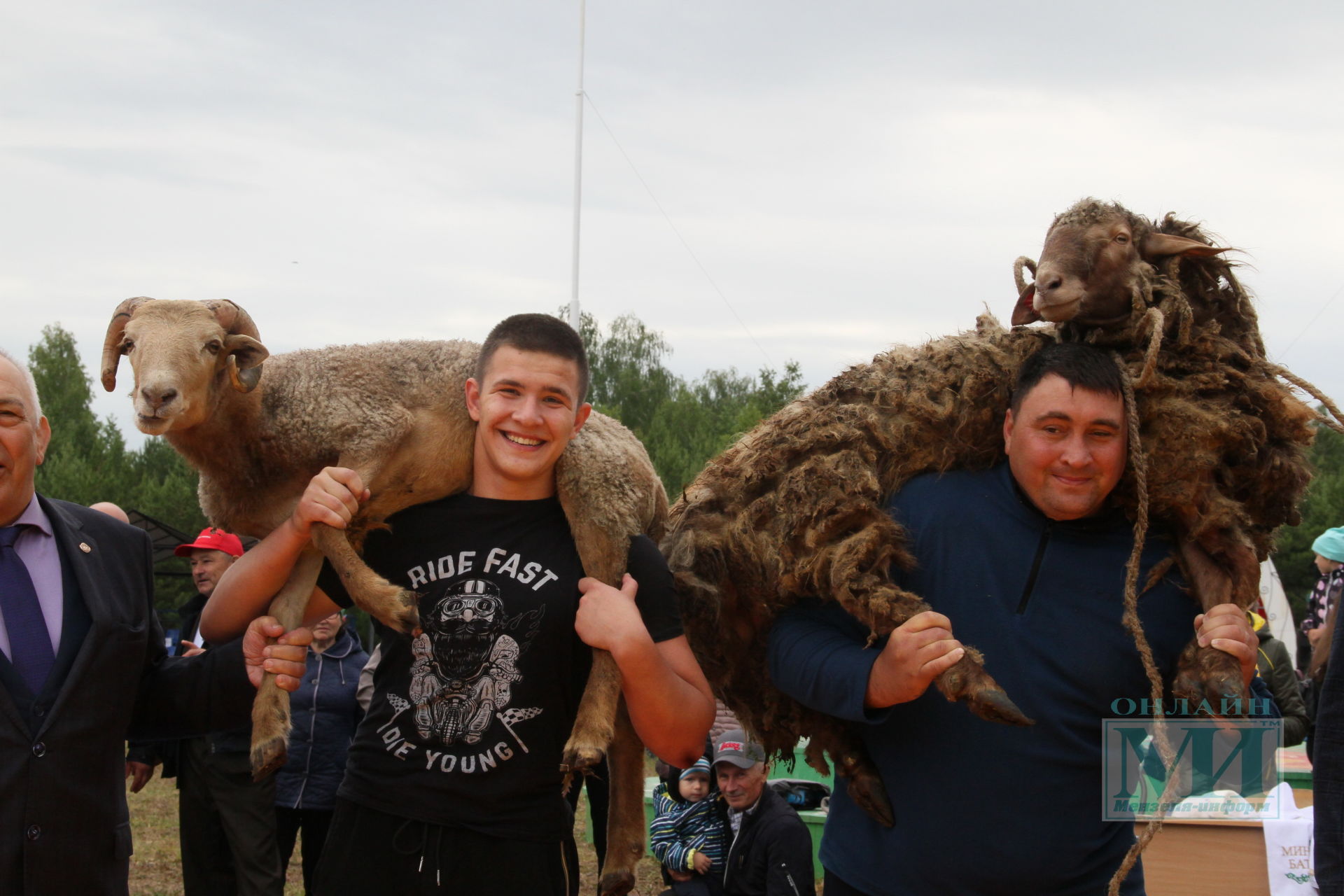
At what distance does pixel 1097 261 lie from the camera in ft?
9.93

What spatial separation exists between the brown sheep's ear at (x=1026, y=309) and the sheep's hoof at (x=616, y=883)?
2149 mm

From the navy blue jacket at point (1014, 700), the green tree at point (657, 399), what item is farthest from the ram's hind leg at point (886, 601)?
the green tree at point (657, 399)

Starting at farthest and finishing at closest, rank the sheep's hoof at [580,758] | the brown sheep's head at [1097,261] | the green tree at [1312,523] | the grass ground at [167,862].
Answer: the green tree at [1312,523] → the grass ground at [167,862] → the brown sheep's head at [1097,261] → the sheep's hoof at [580,758]

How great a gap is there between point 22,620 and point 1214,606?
10.4 ft

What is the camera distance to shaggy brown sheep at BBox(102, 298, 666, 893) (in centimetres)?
312

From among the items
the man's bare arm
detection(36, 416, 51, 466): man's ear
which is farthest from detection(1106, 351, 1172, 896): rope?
detection(36, 416, 51, 466): man's ear

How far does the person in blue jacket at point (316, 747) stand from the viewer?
21.7 feet

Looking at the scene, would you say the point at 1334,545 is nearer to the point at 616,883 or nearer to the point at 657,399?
the point at 616,883

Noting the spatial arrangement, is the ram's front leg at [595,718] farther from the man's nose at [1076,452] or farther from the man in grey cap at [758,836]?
the man in grey cap at [758,836]

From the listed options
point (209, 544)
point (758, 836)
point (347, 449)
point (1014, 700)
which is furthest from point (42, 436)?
point (758, 836)

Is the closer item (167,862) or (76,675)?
(76,675)

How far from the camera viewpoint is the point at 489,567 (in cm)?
302

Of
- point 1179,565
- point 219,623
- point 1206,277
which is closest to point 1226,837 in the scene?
point 1179,565

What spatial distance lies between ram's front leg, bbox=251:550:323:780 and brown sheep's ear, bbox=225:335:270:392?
56cm
